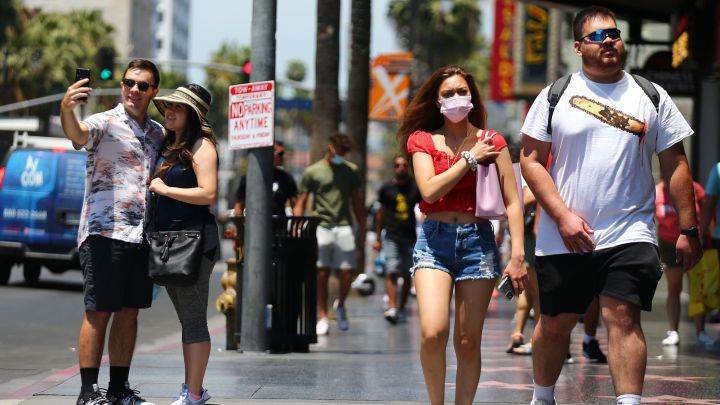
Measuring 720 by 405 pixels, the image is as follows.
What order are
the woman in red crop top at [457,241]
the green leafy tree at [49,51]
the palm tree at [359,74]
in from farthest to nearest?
the green leafy tree at [49,51], the palm tree at [359,74], the woman in red crop top at [457,241]

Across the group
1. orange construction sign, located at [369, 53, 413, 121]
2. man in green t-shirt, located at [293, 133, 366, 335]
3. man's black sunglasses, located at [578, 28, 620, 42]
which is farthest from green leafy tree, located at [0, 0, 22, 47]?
man's black sunglasses, located at [578, 28, 620, 42]

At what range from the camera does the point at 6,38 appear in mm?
51062

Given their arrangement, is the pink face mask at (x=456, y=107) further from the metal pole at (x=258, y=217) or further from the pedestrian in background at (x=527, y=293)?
the pedestrian in background at (x=527, y=293)

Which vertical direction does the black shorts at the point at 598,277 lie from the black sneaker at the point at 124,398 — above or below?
above

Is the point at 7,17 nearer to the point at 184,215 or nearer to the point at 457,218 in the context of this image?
the point at 184,215

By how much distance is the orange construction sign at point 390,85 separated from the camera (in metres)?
20.9

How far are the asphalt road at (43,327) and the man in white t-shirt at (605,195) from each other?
3893 mm

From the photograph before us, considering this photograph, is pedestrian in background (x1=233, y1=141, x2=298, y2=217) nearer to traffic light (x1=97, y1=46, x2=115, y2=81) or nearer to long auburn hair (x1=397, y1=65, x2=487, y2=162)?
long auburn hair (x1=397, y1=65, x2=487, y2=162)

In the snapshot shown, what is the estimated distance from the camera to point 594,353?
1052cm

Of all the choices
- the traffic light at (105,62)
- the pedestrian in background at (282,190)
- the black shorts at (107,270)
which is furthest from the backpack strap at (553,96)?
the traffic light at (105,62)

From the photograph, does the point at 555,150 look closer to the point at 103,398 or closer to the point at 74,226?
the point at 103,398

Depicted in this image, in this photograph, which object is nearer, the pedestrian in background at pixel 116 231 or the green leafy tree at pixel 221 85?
the pedestrian in background at pixel 116 231

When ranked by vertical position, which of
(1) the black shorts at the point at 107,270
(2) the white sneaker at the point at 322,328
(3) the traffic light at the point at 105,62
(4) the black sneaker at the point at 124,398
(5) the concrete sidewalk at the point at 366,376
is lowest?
(2) the white sneaker at the point at 322,328

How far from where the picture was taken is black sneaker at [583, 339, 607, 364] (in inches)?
413
